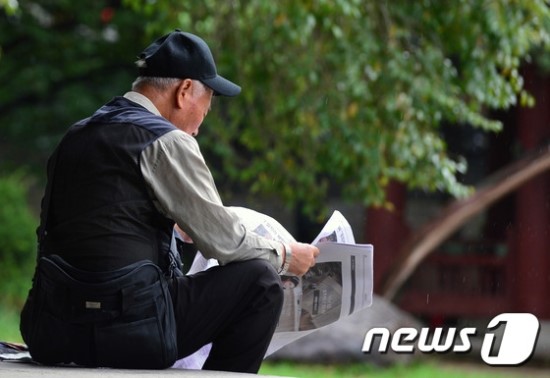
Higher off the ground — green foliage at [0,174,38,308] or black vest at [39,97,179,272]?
black vest at [39,97,179,272]

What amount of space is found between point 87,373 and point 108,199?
56cm

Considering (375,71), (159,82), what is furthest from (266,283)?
(375,71)

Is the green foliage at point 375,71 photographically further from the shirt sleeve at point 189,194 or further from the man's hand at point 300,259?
the shirt sleeve at point 189,194

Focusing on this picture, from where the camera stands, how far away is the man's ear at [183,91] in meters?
4.29

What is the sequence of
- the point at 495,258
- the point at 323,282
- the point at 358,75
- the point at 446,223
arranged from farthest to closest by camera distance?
the point at 495,258 < the point at 446,223 < the point at 358,75 < the point at 323,282

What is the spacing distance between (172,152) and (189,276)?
0.45 m

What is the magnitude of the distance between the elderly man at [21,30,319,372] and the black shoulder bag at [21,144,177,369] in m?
0.02

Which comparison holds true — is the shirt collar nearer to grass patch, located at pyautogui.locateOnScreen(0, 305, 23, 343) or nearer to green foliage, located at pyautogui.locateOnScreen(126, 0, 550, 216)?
green foliage, located at pyautogui.locateOnScreen(126, 0, 550, 216)

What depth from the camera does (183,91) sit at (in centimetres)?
432

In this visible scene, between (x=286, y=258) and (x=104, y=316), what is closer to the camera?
(x=104, y=316)

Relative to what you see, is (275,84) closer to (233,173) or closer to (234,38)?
(234,38)

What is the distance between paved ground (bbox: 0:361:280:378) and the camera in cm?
389

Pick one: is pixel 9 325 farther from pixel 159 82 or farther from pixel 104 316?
pixel 104 316

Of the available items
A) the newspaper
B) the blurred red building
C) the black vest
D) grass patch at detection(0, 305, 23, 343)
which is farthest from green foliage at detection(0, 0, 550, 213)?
the blurred red building
